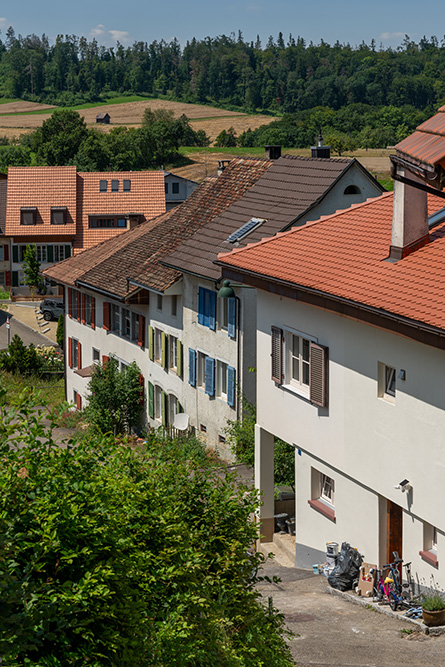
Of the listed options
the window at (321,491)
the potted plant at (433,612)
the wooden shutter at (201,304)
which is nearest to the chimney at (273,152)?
the wooden shutter at (201,304)

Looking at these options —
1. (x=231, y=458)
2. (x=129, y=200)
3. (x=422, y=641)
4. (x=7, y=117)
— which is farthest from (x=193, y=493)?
(x=7, y=117)

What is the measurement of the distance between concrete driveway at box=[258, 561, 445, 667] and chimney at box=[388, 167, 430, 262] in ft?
20.0

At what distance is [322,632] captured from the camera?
52.7 feet

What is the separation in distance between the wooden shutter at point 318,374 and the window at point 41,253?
2368 inches

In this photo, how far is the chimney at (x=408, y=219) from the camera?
1711cm

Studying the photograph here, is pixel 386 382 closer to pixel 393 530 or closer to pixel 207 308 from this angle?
pixel 393 530

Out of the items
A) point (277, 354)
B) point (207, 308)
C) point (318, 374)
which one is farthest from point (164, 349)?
point (318, 374)

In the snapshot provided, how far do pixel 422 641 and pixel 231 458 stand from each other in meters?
16.2

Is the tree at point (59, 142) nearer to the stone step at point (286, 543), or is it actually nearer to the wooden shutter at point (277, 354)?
the stone step at point (286, 543)

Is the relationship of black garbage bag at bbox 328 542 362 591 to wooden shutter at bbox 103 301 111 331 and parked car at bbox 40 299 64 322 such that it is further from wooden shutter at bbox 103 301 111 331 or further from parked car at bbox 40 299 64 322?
parked car at bbox 40 299 64 322

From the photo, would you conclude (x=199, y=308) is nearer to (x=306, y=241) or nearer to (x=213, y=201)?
(x=213, y=201)

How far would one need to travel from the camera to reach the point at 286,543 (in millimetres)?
22891

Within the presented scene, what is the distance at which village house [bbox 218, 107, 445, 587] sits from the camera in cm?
1582

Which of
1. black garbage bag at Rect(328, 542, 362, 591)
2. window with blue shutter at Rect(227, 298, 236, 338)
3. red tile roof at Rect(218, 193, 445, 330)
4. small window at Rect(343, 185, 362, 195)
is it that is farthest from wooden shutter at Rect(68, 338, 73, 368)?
black garbage bag at Rect(328, 542, 362, 591)
